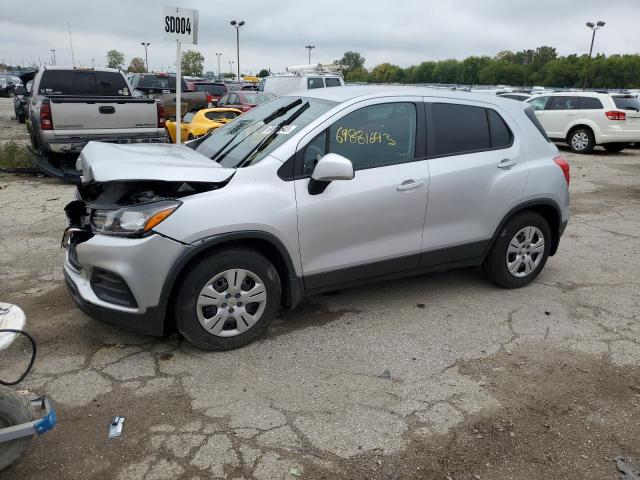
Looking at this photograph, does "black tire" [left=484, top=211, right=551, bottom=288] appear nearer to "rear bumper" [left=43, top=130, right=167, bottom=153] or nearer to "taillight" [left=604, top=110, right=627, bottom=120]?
"rear bumper" [left=43, top=130, right=167, bottom=153]

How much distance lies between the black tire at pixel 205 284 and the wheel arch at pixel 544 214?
6.86ft

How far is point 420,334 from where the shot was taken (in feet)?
13.3

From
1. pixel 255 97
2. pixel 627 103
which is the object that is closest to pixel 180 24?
pixel 255 97

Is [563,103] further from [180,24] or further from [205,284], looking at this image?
[205,284]

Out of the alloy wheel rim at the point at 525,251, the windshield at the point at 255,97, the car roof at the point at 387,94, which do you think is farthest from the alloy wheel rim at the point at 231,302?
the windshield at the point at 255,97

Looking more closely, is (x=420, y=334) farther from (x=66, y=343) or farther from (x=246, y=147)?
(x=66, y=343)

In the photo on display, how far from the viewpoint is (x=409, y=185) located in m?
4.05

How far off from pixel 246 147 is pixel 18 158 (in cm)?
806

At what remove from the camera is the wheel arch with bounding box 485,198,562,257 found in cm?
463

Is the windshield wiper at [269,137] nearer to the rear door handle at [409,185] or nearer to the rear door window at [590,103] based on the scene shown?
the rear door handle at [409,185]

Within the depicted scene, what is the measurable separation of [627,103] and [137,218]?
15275 mm

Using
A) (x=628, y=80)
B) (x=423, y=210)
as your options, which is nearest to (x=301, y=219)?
(x=423, y=210)

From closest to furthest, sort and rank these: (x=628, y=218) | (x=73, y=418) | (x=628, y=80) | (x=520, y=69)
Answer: (x=73, y=418) < (x=628, y=218) < (x=628, y=80) < (x=520, y=69)

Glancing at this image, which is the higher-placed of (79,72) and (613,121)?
(79,72)
